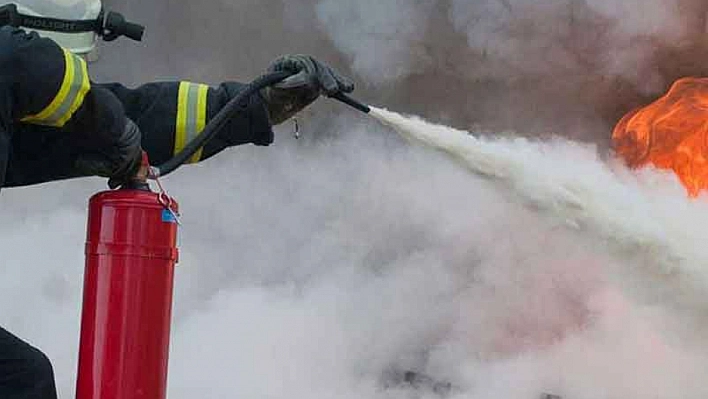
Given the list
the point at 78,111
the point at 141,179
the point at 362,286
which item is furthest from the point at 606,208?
the point at 78,111

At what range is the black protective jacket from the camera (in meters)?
1.90

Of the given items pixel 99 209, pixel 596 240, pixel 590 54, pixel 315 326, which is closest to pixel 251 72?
pixel 315 326

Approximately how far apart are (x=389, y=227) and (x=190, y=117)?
63.0 inches

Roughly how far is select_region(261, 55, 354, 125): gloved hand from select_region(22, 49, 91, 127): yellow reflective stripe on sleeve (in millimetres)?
469

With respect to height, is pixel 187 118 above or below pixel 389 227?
below

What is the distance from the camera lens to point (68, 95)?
1927 millimetres

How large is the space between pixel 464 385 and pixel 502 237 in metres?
0.52

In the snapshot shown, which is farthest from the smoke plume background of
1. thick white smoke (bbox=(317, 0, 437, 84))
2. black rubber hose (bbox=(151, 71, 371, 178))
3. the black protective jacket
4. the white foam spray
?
black rubber hose (bbox=(151, 71, 371, 178))

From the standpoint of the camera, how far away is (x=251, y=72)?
393 cm

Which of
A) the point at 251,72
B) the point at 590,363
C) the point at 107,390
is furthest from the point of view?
the point at 251,72

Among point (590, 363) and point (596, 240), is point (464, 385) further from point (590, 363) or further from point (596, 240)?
point (596, 240)

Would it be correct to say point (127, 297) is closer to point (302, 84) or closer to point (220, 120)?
point (220, 120)

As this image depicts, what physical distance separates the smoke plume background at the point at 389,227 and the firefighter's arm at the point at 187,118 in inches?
57.8

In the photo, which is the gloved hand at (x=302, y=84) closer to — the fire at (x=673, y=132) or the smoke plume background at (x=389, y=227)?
the smoke plume background at (x=389, y=227)
